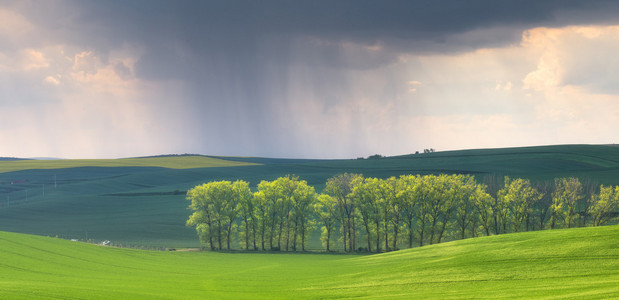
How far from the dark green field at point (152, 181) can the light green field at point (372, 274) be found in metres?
32.3

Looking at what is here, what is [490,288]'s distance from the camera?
26.7m

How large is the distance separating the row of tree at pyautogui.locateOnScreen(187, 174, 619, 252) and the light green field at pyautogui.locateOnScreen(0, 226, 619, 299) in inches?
898

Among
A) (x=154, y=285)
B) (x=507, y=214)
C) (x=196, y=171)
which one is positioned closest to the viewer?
(x=154, y=285)

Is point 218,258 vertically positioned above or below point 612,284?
below

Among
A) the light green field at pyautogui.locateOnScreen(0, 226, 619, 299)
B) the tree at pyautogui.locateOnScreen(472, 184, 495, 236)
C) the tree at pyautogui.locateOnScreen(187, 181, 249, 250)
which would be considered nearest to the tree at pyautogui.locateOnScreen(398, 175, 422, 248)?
the tree at pyautogui.locateOnScreen(472, 184, 495, 236)

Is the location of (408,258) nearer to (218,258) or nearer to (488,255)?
(488,255)

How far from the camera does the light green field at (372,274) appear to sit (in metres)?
25.7

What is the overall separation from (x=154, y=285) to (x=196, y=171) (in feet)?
432

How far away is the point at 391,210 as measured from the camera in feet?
227

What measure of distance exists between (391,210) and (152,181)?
311ft

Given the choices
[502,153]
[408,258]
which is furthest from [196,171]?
[408,258]

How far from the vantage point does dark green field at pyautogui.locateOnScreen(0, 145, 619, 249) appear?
86.8 metres

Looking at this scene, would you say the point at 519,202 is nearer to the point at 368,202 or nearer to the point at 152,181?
the point at 368,202

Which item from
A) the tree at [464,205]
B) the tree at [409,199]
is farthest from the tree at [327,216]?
→ the tree at [464,205]
